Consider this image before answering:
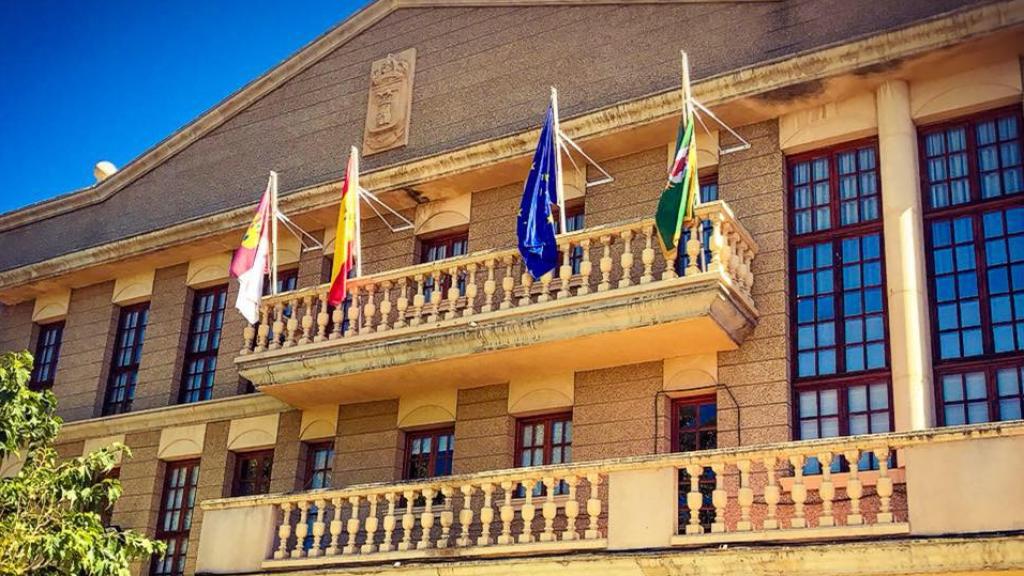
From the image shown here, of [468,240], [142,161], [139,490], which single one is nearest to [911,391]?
[468,240]

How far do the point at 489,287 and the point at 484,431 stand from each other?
232 centimetres

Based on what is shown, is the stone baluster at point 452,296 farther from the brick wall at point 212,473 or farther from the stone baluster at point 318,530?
the brick wall at point 212,473

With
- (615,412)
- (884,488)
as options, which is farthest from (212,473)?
(884,488)

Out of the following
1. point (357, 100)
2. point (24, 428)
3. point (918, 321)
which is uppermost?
point (357, 100)

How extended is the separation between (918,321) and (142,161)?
643 inches

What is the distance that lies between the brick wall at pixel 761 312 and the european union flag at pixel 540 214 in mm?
2458

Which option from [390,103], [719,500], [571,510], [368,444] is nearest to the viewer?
[719,500]

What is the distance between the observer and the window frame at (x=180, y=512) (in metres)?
22.7

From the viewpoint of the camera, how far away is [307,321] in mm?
20750

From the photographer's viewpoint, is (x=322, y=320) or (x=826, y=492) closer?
(x=826, y=492)

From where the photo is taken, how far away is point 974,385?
53.6ft

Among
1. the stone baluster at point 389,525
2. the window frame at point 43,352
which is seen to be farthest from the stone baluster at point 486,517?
the window frame at point 43,352

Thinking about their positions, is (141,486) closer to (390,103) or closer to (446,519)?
(390,103)

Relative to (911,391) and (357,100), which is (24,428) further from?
(911,391)
